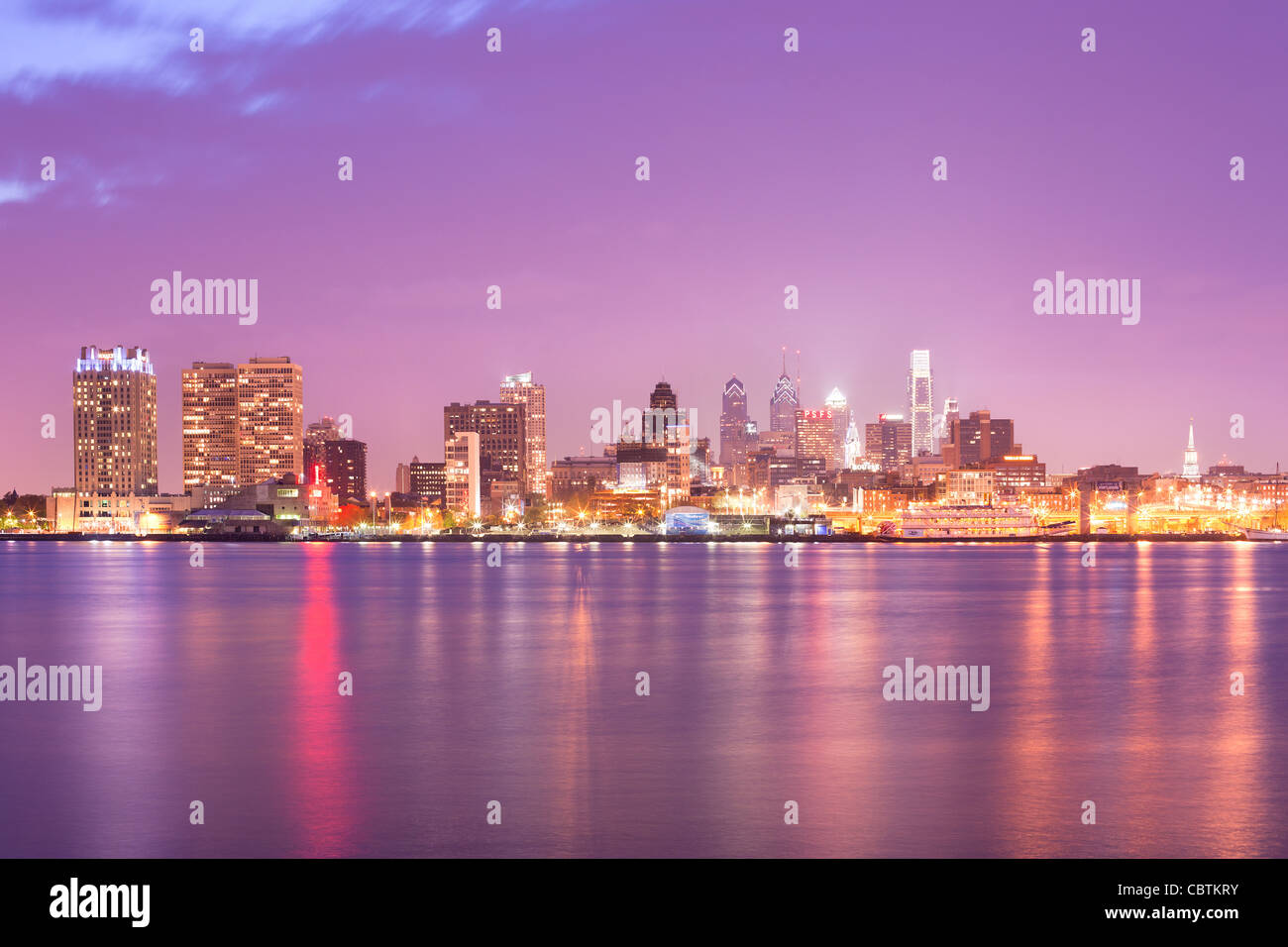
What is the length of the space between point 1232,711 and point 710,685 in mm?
15127

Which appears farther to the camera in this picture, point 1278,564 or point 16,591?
point 1278,564

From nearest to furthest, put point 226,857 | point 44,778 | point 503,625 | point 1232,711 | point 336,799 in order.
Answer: point 226,857, point 336,799, point 44,778, point 1232,711, point 503,625

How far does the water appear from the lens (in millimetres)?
20312

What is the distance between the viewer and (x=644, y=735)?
29391 mm

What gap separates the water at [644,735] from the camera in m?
20.3

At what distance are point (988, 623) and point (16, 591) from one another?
220 feet

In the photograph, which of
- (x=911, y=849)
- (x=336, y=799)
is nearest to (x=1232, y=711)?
(x=911, y=849)

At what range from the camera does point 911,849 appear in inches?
758

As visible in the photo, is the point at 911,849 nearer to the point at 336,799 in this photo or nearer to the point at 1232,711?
the point at 336,799
